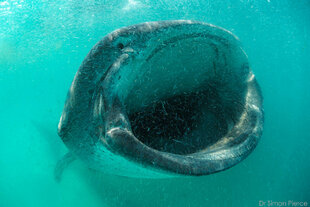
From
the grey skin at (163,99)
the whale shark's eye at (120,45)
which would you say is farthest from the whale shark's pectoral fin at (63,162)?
the whale shark's eye at (120,45)

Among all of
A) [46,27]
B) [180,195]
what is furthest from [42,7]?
[180,195]

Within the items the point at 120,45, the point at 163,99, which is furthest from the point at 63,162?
the point at 120,45

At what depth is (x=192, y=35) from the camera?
174 centimetres

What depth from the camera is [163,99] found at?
2605 millimetres

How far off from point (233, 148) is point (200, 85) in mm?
1255

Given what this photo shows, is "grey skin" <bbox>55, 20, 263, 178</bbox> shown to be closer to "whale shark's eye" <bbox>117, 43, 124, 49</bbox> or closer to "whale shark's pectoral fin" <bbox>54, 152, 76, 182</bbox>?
"whale shark's eye" <bbox>117, 43, 124, 49</bbox>

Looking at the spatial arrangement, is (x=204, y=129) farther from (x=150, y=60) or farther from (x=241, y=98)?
(x=150, y=60)

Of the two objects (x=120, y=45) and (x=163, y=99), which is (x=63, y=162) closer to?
(x=163, y=99)

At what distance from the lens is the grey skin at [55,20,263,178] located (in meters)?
1.24

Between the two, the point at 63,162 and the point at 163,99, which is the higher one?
the point at 163,99

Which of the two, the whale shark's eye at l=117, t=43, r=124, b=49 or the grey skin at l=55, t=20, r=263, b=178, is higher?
the whale shark's eye at l=117, t=43, r=124, b=49

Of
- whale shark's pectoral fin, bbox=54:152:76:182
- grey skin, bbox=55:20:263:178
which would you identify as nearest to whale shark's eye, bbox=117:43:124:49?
grey skin, bbox=55:20:263:178

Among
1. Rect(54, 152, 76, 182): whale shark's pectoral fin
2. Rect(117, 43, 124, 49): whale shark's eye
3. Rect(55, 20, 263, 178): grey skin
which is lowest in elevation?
Rect(54, 152, 76, 182): whale shark's pectoral fin

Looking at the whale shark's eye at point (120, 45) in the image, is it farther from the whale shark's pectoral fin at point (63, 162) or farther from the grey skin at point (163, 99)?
the whale shark's pectoral fin at point (63, 162)
